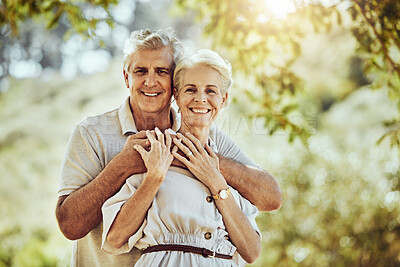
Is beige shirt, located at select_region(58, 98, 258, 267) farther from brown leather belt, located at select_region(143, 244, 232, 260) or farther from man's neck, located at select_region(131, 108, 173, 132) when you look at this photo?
brown leather belt, located at select_region(143, 244, 232, 260)

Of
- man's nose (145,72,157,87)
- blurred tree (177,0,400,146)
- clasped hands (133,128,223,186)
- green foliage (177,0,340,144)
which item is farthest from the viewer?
green foliage (177,0,340,144)

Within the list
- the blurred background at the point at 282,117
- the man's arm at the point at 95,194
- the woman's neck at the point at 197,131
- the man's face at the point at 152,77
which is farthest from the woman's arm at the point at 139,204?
the blurred background at the point at 282,117

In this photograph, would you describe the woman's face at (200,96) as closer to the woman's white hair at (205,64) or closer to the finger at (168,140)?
the woman's white hair at (205,64)

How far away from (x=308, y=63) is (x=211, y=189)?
1405 centimetres

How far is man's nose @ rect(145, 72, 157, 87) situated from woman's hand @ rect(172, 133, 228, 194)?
1.28 feet

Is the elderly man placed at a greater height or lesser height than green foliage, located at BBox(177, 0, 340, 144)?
lesser

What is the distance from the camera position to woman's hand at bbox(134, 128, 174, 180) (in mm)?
2219

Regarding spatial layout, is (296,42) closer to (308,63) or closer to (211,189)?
(211,189)

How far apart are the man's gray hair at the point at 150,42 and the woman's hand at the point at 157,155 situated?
1.70 feet

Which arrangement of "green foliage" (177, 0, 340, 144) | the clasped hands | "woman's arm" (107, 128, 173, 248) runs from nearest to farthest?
1. "woman's arm" (107, 128, 173, 248)
2. the clasped hands
3. "green foliage" (177, 0, 340, 144)

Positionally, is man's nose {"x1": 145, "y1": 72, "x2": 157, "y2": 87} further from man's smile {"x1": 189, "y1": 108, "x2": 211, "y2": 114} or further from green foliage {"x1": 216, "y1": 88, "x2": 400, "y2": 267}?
green foliage {"x1": 216, "y1": 88, "x2": 400, "y2": 267}

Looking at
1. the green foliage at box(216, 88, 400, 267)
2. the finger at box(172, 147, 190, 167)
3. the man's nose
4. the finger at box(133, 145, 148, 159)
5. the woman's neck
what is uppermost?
the man's nose

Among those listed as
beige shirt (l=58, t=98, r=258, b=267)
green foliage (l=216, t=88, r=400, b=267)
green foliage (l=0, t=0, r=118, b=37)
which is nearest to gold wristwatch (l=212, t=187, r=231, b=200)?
beige shirt (l=58, t=98, r=258, b=267)

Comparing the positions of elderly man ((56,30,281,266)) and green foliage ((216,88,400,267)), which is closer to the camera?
elderly man ((56,30,281,266))
